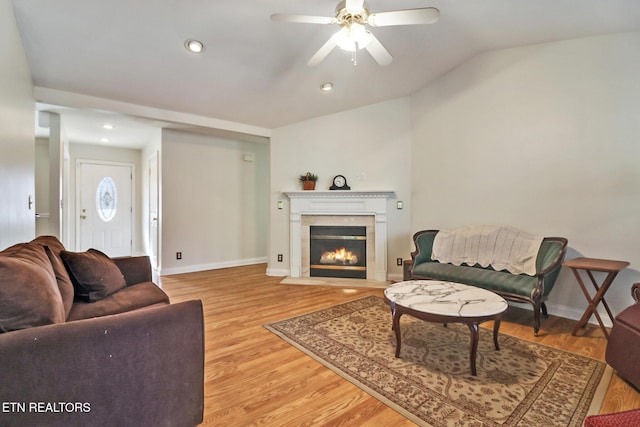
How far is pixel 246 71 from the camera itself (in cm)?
327

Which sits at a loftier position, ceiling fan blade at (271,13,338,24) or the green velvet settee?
ceiling fan blade at (271,13,338,24)

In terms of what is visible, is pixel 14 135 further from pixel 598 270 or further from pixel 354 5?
pixel 598 270

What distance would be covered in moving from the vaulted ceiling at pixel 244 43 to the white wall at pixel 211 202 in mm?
1262

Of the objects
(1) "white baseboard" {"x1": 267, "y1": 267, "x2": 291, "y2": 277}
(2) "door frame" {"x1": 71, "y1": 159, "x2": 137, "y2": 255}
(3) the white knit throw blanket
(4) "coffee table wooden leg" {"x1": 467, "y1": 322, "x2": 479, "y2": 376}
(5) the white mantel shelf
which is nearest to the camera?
(4) "coffee table wooden leg" {"x1": 467, "y1": 322, "x2": 479, "y2": 376}

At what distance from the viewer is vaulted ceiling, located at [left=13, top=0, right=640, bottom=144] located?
2375 mm

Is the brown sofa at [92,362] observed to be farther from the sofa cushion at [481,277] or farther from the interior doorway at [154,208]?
the interior doorway at [154,208]

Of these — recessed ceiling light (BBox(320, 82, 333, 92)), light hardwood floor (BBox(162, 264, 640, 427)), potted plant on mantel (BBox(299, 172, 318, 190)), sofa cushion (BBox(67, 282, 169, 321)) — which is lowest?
light hardwood floor (BBox(162, 264, 640, 427))

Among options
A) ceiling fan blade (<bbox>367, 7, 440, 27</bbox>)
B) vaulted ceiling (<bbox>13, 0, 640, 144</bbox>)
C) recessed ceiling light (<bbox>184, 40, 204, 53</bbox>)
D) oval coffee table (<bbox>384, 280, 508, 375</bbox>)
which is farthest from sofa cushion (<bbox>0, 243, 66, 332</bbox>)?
ceiling fan blade (<bbox>367, 7, 440, 27</bbox>)

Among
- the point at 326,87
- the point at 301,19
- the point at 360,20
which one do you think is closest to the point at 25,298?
the point at 301,19

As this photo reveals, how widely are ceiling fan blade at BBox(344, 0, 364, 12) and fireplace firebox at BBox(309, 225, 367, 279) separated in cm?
298

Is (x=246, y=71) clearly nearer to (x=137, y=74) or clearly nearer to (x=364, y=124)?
(x=137, y=74)

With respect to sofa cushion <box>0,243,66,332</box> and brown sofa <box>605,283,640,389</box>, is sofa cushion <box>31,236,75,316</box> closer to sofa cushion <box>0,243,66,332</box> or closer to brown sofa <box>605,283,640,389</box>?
sofa cushion <box>0,243,66,332</box>

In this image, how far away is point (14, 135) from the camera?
229cm

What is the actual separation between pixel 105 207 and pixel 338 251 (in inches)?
198
